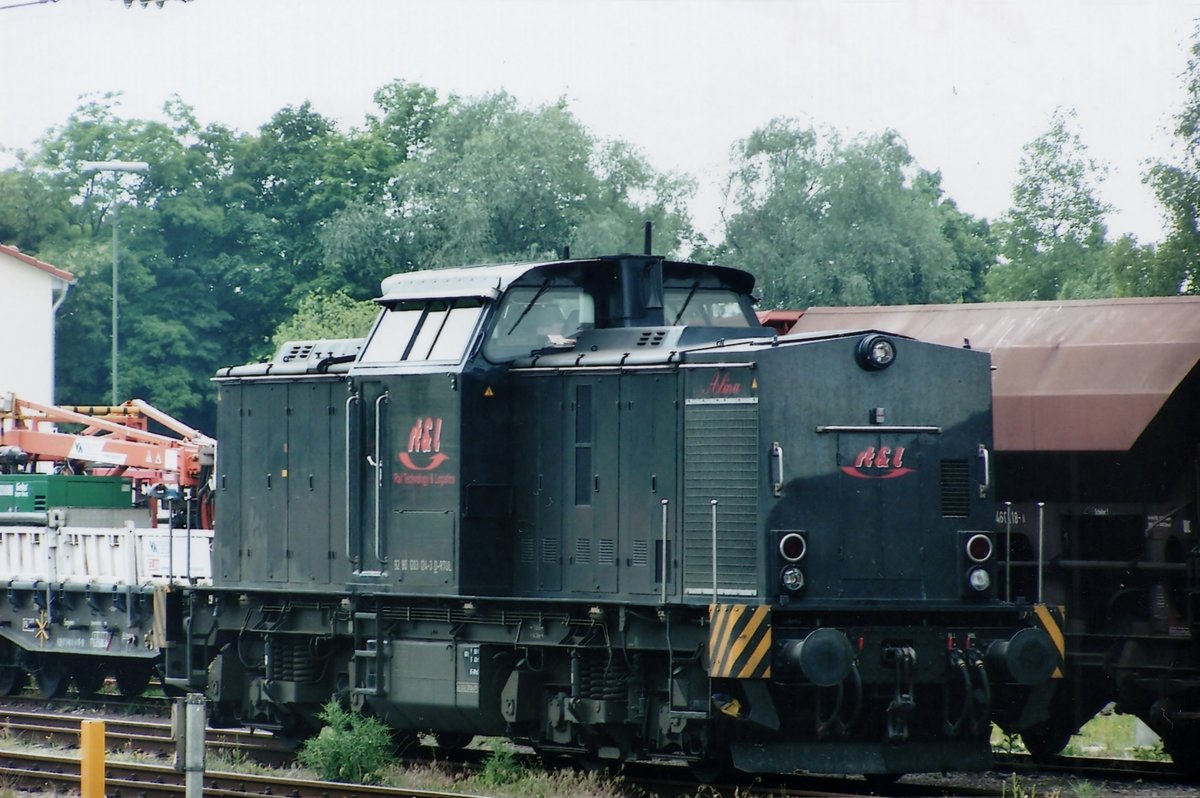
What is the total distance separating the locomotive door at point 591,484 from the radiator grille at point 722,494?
758 mm

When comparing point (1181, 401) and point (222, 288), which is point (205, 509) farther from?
point (222, 288)

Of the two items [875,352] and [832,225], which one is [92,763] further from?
[832,225]

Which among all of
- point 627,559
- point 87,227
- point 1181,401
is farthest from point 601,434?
point 87,227

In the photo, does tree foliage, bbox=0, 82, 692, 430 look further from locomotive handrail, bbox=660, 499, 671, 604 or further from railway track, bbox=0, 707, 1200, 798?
locomotive handrail, bbox=660, 499, 671, 604

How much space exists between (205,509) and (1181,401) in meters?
13.4

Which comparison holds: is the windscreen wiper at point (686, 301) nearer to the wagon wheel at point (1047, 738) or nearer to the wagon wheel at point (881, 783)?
the wagon wheel at point (881, 783)

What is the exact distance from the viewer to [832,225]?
44.3 m

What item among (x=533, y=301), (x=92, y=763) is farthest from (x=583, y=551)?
(x=92, y=763)

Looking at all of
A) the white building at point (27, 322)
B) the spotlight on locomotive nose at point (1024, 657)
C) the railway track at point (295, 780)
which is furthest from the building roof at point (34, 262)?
the spotlight on locomotive nose at point (1024, 657)

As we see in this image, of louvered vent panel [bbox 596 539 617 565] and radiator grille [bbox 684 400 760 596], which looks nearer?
radiator grille [bbox 684 400 760 596]

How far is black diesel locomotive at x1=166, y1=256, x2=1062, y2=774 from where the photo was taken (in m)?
11.9

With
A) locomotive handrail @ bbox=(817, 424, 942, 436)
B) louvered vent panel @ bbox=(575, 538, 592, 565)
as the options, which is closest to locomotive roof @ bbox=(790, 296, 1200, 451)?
locomotive handrail @ bbox=(817, 424, 942, 436)

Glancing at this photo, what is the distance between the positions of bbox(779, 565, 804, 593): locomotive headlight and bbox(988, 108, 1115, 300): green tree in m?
35.1

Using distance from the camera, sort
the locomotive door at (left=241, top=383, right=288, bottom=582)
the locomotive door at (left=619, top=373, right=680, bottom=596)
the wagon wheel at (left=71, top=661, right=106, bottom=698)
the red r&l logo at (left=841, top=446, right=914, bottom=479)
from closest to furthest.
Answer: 1. the red r&l logo at (left=841, top=446, right=914, bottom=479)
2. the locomotive door at (left=619, top=373, right=680, bottom=596)
3. the locomotive door at (left=241, top=383, right=288, bottom=582)
4. the wagon wheel at (left=71, top=661, right=106, bottom=698)
